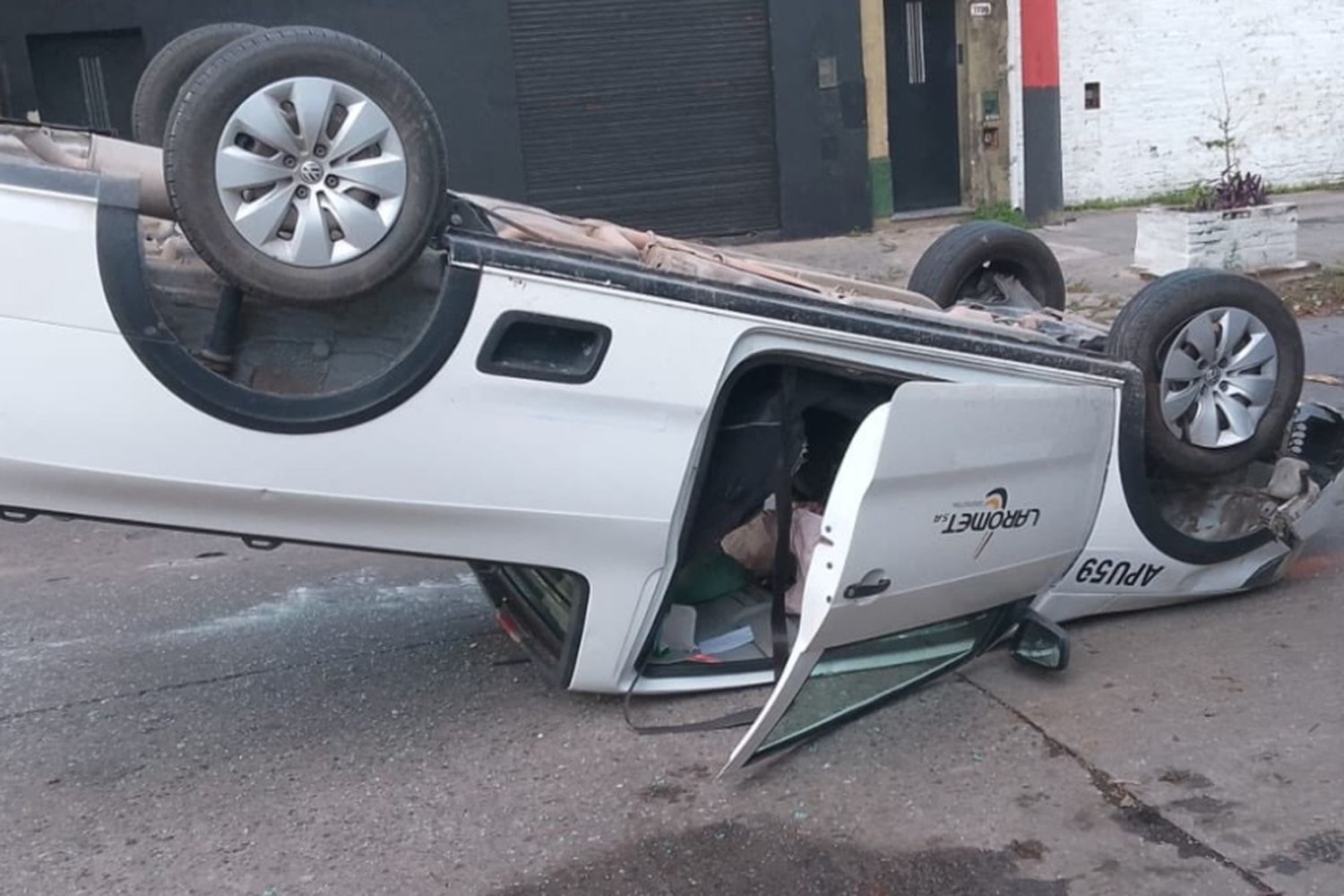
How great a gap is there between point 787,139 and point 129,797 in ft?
38.1

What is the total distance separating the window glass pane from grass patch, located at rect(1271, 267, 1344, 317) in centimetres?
730

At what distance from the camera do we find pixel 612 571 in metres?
3.87

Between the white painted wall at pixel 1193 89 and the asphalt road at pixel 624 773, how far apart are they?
1206 cm

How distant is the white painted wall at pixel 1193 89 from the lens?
16219 mm

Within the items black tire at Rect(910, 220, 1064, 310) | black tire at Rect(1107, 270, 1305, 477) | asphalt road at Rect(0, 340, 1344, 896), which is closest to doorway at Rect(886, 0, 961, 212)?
black tire at Rect(910, 220, 1064, 310)

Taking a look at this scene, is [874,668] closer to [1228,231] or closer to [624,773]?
[624,773]

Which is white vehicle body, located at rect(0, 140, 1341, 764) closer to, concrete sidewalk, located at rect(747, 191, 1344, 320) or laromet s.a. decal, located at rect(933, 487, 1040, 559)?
laromet s.a. decal, located at rect(933, 487, 1040, 559)

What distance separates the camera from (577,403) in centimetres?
366

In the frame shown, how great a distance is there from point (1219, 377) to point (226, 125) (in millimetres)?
3045

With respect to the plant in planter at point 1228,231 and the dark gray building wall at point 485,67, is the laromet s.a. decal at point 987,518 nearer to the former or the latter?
the plant in planter at point 1228,231

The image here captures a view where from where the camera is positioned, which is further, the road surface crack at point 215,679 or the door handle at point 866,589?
the road surface crack at point 215,679

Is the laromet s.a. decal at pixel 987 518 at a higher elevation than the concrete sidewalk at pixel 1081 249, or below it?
higher

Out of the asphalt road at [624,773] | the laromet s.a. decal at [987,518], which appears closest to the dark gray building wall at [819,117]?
the asphalt road at [624,773]

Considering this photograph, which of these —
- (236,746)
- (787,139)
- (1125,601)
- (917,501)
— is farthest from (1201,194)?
(236,746)
